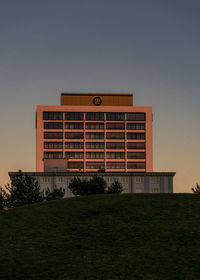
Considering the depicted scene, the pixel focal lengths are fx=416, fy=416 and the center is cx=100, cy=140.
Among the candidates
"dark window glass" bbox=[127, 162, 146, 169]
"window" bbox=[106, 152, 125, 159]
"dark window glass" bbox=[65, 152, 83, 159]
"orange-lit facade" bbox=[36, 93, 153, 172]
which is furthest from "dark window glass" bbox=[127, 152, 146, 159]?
"dark window glass" bbox=[65, 152, 83, 159]

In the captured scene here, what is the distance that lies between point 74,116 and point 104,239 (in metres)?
127

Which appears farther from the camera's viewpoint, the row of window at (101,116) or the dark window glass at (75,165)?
the row of window at (101,116)

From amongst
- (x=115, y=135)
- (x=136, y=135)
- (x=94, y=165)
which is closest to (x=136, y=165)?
(x=136, y=135)

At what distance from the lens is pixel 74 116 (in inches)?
5984

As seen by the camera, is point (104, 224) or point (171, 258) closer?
point (171, 258)

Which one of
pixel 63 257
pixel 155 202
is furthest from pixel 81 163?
pixel 63 257

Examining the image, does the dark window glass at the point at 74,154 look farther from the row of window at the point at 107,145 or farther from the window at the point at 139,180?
the window at the point at 139,180

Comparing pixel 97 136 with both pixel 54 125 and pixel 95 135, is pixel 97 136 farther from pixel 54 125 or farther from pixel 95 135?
pixel 54 125

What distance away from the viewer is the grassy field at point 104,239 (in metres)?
21.5

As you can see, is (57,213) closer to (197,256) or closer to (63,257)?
(63,257)

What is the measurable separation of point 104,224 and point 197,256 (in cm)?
753

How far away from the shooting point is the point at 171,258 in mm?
23234

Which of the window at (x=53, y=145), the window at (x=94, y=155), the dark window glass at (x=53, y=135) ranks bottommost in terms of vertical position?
the window at (x=94, y=155)

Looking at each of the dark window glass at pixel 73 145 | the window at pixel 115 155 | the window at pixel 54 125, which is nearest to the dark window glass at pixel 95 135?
the dark window glass at pixel 73 145
